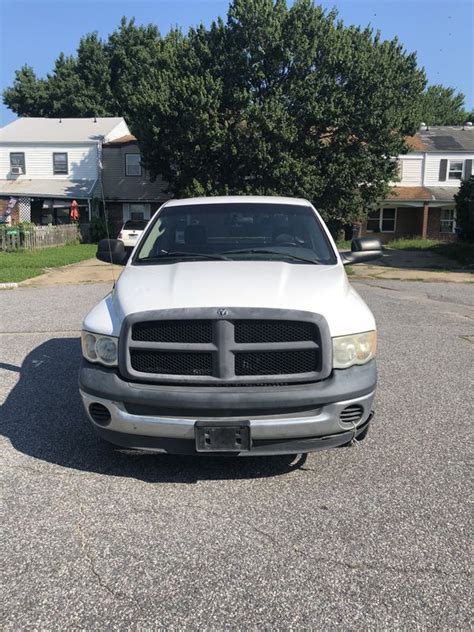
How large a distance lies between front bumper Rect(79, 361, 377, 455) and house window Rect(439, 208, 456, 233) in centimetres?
3329

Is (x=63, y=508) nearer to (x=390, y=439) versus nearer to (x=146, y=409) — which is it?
(x=146, y=409)

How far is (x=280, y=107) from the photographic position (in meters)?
25.0

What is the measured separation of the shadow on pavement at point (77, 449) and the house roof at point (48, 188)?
98.6 feet

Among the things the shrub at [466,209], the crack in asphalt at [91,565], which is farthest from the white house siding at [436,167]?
the crack in asphalt at [91,565]

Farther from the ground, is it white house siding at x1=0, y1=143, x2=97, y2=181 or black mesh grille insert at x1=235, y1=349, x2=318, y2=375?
white house siding at x1=0, y1=143, x2=97, y2=181

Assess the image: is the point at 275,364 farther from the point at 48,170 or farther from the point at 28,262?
the point at 48,170

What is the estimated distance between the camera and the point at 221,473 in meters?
3.66

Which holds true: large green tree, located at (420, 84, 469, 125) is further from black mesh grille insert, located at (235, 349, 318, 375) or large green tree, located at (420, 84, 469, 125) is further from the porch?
black mesh grille insert, located at (235, 349, 318, 375)

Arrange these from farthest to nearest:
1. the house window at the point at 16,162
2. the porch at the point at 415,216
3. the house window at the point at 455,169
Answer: the house window at the point at 16,162 → the house window at the point at 455,169 → the porch at the point at 415,216

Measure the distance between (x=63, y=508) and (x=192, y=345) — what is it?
1.22m

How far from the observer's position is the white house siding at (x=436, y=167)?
33.6 m

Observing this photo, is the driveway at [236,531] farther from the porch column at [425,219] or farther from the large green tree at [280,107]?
the porch column at [425,219]

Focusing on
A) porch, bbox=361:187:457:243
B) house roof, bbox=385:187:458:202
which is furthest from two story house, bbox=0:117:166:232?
house roof, bbox=385:187:458:202

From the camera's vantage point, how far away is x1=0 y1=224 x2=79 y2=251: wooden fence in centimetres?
2184
